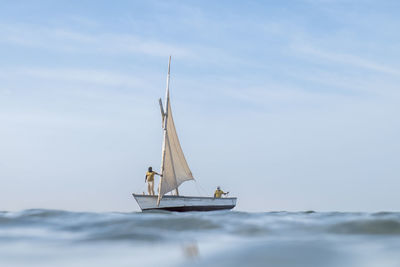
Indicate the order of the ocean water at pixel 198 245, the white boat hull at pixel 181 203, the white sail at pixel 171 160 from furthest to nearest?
the white sail at pixel 171 160 < the white boat hull at pixel 181 203 < the ocean water at pixel 198 245

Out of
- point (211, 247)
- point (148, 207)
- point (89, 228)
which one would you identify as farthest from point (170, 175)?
point (211, 247)

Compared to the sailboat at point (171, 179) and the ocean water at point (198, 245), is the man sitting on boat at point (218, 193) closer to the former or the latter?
the sailboat at point (171, 179)

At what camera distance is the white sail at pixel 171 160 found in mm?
34844

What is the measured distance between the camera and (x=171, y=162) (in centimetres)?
3550

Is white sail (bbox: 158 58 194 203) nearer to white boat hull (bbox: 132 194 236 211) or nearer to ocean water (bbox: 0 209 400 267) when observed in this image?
white boat hull (bbox: 132 194 236 211)

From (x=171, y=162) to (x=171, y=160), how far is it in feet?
0.63

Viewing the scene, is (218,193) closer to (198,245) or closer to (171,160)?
(171,160)

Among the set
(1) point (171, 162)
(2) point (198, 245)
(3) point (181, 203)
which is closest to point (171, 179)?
(1) point (171, 162)

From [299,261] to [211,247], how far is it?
3.83 feet


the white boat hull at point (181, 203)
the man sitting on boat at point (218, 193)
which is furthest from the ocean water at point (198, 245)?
the man sitting on boat at point (218, 193)

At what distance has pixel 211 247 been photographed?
4.08m

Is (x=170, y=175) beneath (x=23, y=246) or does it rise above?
above

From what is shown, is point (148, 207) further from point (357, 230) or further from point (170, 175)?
point (357, 230)

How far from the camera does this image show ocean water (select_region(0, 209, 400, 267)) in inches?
130
